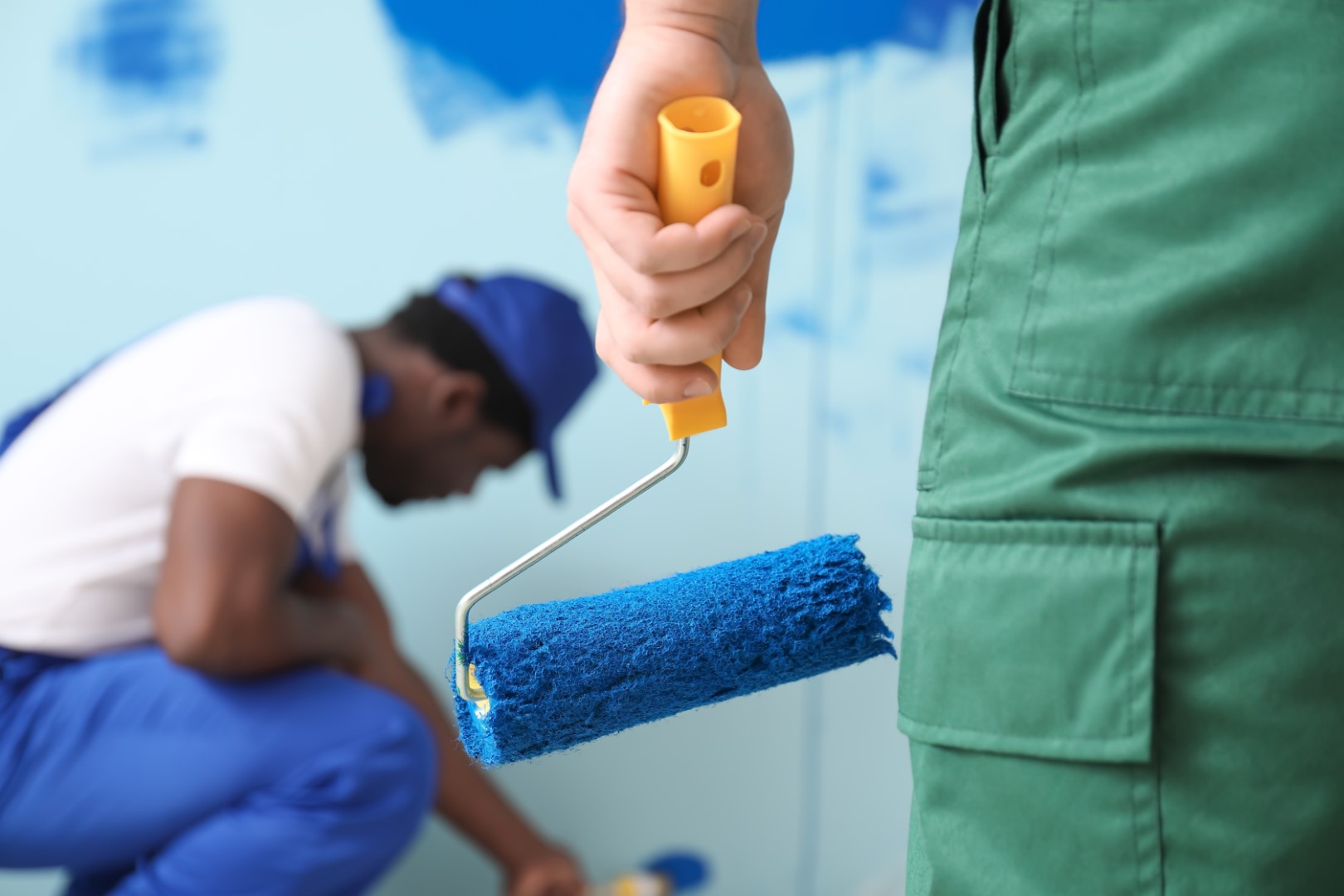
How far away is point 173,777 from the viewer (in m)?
1.15

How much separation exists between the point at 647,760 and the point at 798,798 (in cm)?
20

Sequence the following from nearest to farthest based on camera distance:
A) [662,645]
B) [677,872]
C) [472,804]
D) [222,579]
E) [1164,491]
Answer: [1164,491] → [662,645] → [222,579] → [472,804] → [677,872]

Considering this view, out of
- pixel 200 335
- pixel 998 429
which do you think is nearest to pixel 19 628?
pixel 200 335

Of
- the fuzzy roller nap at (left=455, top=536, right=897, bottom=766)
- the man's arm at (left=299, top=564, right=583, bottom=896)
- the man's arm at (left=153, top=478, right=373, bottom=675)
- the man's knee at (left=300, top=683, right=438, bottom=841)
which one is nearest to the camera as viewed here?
the fuzzy roller nap at (left=455, top=536, right=897, bottom=766)

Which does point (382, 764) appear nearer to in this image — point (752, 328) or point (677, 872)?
point (677, 872)

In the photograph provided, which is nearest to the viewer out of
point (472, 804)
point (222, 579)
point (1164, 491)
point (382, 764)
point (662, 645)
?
point (1164, 491)

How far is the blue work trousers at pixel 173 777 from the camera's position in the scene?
3.72 feet

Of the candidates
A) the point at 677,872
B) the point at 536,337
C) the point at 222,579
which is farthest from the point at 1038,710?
the point at 677,872

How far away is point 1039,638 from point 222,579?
2.93 feet

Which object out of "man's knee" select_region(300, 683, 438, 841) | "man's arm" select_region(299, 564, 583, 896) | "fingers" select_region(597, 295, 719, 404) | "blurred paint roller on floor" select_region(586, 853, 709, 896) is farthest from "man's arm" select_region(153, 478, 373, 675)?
"fingers" select_region(597, 295, 719, 404)

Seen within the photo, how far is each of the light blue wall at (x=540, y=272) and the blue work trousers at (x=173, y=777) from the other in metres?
0.37

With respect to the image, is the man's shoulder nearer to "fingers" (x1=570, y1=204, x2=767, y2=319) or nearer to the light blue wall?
the light blue wall

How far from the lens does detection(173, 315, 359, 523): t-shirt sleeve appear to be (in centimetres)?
112

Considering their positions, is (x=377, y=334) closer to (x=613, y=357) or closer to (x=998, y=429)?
(x=613, y=357)
